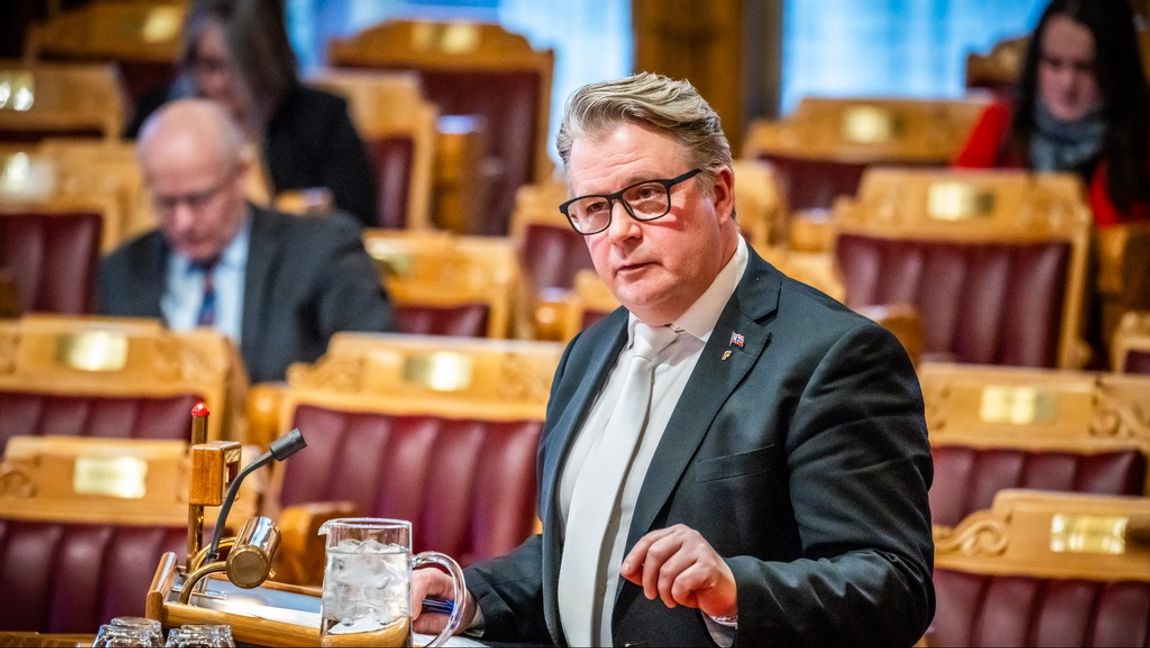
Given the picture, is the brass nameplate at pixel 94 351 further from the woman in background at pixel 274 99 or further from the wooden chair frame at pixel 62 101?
the wooden chair frame at pixel 62 101

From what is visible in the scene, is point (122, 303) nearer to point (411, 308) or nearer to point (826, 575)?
point (411, 308)

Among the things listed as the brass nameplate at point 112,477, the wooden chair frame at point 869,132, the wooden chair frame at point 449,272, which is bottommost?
the brass nameplate at point 112,477

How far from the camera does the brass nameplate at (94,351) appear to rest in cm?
297

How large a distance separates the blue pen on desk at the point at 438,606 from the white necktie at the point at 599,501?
0.41 ft

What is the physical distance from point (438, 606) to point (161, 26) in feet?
15.4

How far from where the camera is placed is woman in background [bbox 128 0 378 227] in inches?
176

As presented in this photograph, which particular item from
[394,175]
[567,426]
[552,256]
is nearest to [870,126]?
[552,256]

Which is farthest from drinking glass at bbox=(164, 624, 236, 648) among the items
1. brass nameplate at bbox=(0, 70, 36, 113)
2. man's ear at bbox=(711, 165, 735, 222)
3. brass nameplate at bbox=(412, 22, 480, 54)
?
brass nameplate at bbox=(412, 22, 480, 54)

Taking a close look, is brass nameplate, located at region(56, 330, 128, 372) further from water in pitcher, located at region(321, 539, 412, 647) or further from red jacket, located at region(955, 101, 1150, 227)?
red jacket, located at region(955, 101, 1150, 227)

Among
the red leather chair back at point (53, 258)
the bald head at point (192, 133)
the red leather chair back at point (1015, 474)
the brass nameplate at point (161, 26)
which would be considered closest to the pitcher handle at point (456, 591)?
the red leather chair back at point (1015, 474)

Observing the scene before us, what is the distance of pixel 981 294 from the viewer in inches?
155

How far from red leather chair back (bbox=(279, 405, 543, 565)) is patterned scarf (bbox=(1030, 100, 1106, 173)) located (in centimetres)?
209

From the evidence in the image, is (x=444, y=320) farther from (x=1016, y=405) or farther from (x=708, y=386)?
(x=708, y=386)

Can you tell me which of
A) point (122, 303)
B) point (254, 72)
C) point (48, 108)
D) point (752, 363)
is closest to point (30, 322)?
point (122, 303)
